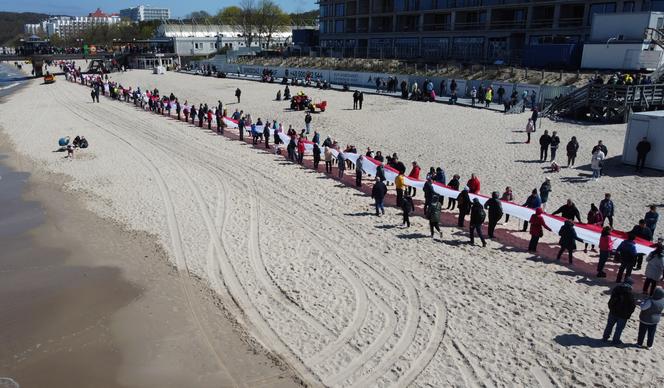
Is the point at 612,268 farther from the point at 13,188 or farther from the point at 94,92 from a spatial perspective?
the point at 94,92

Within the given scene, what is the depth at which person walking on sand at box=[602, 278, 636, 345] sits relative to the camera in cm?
830

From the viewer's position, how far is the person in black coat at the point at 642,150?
1834 cm

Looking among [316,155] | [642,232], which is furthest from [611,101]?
[642,232]

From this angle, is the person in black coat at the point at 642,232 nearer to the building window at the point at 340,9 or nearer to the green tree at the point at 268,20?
the building window at the point at 340,9

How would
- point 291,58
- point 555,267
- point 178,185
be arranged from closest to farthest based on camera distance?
point 555,267 → point 178,185 → point 291,58

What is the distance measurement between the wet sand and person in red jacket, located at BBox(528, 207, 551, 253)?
7.06 metres

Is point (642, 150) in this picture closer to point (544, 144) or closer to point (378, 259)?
point (544, 144)

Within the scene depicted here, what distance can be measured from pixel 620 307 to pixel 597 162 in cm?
1099

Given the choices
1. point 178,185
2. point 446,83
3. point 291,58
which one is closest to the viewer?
point 178,185

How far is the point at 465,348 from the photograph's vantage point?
875cm

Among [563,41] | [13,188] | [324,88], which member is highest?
[563,41]

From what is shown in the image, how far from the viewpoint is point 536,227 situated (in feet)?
40.0

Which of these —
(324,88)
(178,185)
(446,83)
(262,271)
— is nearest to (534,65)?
(446,83)

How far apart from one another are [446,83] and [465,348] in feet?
107
